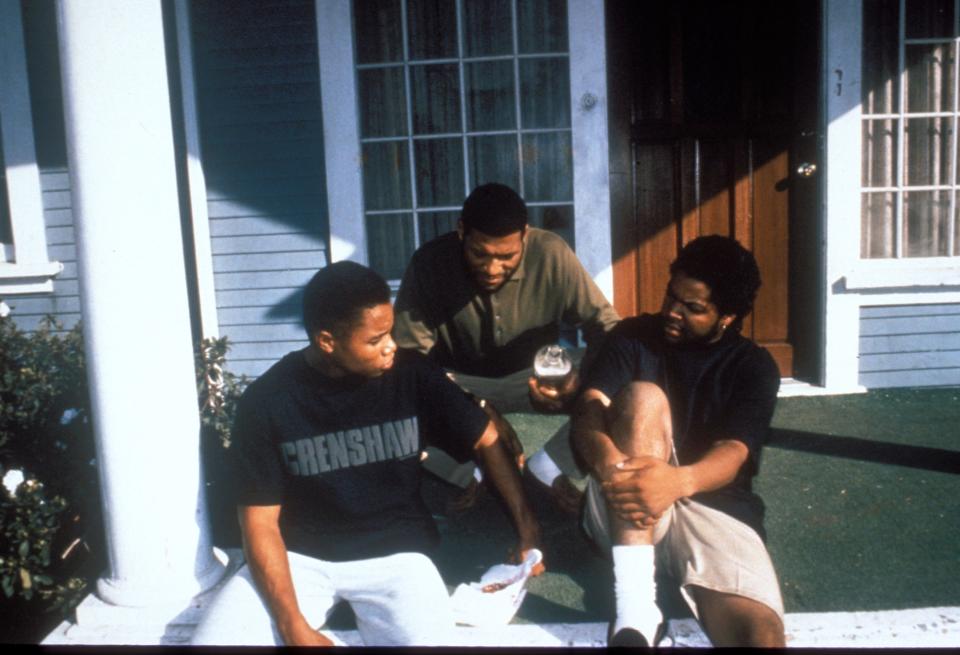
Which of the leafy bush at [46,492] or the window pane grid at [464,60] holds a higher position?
the window pane grid at [464,60]

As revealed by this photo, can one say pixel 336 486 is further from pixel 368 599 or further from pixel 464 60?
pixel 464 60

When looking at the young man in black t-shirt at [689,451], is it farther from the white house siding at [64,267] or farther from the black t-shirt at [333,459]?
the white house siding at [64,267]

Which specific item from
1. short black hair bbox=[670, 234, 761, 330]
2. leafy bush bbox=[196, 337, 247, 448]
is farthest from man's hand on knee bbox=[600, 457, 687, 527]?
leafy bush bbox=[196, 337, 247, 448]

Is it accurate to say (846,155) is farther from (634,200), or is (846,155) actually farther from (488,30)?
(488,30)

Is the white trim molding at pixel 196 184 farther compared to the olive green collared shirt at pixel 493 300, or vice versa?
the white trim molding at pixel 196 184

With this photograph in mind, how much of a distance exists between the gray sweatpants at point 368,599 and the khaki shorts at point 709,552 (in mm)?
588

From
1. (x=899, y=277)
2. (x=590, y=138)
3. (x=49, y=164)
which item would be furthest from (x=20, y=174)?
(x=899, y=277)

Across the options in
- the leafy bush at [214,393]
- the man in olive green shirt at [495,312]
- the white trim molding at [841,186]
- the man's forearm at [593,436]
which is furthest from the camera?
the white trim molding at [841,186]

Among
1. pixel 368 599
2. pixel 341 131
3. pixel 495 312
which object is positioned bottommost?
pixel 368 599

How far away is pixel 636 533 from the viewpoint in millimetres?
2252

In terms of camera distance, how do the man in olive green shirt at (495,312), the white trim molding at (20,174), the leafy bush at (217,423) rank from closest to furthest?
the man in olive green shirt at (495,312), the leafy bush at (217,423), the white trim molding at (20,174)

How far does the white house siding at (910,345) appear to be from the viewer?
484cm

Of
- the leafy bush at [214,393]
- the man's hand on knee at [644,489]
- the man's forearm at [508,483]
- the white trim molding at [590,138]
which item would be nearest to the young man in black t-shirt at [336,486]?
the man's forearm at [508,483]

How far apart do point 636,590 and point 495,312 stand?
160cm
